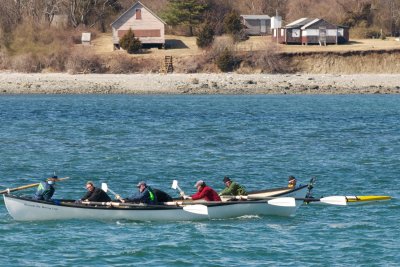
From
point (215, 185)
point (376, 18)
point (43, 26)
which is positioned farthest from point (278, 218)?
point (376, 18)

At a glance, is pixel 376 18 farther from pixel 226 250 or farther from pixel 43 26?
pixel 226 250

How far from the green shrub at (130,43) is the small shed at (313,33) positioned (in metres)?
15.0

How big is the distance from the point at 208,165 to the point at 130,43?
172ft

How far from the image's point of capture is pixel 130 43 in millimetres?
93875

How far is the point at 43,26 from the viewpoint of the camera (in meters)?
101

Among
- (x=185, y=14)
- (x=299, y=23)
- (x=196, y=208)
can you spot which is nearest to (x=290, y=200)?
(x=196, y=208)

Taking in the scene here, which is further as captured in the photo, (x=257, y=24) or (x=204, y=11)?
(x=257, y=24)

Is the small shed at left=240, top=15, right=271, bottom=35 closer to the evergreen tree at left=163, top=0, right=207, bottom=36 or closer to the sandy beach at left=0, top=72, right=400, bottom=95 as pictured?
the evergreen tree at left=163, top=0, right=207, bottom=36

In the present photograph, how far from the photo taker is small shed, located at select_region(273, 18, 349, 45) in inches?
3893

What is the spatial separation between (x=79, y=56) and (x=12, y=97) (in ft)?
38.7

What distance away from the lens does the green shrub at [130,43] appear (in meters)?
93.9

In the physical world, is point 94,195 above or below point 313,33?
below

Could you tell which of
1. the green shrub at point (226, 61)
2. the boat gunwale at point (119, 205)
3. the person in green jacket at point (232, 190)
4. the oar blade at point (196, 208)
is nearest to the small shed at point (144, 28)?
the green shrub at point (226, 61)

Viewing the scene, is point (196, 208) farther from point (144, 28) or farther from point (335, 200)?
point (144, 28)
